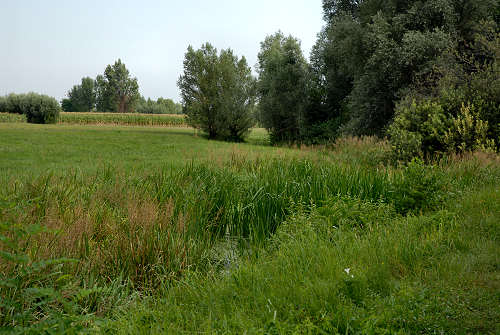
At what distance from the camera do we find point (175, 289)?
3.96 metres

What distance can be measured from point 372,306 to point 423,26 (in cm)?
1940

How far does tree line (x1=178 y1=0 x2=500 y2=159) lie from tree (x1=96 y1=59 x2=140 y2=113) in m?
61.1

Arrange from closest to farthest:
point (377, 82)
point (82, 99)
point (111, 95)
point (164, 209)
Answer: point (164, 209), point (377, 82), point (111, 95), point (82, 99)

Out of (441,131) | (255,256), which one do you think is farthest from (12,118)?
(255,256)

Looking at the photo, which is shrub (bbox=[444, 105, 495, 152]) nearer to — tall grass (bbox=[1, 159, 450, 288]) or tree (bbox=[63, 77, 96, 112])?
tall grass (bbox=[1, 159, 450, 288])

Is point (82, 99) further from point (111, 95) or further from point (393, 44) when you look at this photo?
point (393, 44)

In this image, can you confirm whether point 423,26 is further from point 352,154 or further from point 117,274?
point 117,274

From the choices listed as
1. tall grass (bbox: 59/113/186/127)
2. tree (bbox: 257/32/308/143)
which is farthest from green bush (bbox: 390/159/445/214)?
tall grass (bbox: 59/113/186/127)

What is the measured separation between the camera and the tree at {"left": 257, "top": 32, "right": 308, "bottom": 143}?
2733cm

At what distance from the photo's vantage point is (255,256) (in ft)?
15.6

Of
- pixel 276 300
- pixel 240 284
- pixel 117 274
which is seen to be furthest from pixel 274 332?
pixel 117 274

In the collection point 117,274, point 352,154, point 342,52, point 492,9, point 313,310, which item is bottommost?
point 117,274

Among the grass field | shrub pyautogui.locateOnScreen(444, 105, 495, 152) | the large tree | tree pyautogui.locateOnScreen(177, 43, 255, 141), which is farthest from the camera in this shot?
tree pyautogui.locateOnScreen(177, 43, 255, 141)

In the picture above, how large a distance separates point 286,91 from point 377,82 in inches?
375
